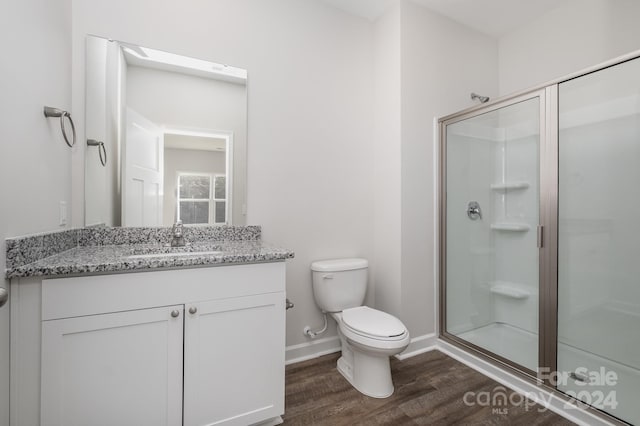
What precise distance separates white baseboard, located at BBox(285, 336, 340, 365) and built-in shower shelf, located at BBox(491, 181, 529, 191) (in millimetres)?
1654

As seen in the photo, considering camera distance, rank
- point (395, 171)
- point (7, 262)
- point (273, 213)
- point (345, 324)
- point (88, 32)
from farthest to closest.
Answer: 1. point (395, 171)
2. point (273, 213)
3. point (345, 324)
4. point (88, 32)
5. point (7, 262)

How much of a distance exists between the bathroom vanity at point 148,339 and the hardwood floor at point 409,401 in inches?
11.0

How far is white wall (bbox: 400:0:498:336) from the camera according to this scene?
6.91 ft

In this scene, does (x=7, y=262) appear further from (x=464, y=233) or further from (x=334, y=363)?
(x=464, y=233)

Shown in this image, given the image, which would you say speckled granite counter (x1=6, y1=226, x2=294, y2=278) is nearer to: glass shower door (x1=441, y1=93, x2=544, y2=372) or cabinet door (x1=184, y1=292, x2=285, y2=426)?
cabinet door (x1=184, y1=292, x2=285, y2=426)

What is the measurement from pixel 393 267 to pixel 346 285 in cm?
40

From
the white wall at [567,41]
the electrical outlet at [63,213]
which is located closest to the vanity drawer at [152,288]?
the electrical outlet at [63,213]

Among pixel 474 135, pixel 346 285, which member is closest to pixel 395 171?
pixel 474 135

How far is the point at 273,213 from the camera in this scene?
195 centimetres

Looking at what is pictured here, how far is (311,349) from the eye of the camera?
2070 millimetres

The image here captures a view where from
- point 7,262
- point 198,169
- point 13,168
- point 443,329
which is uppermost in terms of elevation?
point 198,169

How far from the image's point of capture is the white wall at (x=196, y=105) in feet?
5.38

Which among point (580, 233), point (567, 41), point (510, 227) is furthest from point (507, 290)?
point (567, 41)

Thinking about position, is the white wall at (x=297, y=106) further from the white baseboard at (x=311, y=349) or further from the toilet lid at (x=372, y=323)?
the toilet lid at (x=372, y=323)
